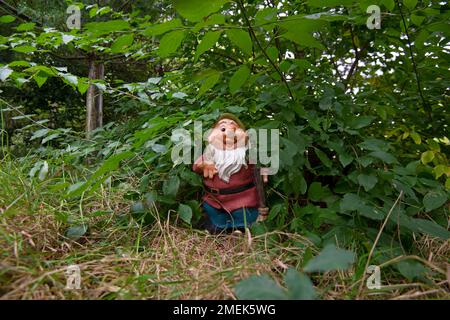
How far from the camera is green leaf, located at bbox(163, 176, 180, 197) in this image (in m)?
1.16

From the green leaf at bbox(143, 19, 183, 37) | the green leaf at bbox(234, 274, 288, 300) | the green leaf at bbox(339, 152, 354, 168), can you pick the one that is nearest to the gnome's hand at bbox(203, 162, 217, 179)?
the green leaf at bbox(339, 152, 354, 168)

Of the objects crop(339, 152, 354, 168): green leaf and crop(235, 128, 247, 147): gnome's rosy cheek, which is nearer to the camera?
crop(339, 152, 354, 168): green leaf

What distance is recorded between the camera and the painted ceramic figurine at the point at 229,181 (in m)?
1.19

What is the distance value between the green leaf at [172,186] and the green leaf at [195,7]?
2.10 ft

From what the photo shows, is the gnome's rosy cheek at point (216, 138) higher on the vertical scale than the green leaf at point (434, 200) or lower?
higher

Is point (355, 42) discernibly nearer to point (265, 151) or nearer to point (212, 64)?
point (212, 64)

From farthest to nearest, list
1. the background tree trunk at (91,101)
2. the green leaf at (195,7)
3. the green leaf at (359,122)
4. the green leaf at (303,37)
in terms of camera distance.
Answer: the background tree trunk at (91,101) → the green leaf at (359,122) → the green leaf at (303,37) → the green leaf at (195,7)

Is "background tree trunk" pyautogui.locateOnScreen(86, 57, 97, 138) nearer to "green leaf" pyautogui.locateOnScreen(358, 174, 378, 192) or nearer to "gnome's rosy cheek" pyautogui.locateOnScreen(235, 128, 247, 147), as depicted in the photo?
"gnome's rosy cheek" pyautogui.locateOnScreen(235, 128, 247, 147)

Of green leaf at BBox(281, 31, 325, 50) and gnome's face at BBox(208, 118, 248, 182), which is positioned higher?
green leaf at BBox(281, 31, 325, 50)

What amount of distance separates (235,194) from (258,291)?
0.68 m

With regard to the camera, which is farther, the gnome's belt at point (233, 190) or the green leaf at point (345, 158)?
the gnome's belt at point (233, 190)

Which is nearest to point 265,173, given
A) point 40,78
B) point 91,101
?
point 40,78

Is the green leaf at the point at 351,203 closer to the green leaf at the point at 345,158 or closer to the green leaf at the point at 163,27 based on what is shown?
the green leaf at the point at 345,158

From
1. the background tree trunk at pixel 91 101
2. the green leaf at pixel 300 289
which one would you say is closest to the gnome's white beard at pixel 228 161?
the green leaf at pixel 300 289
